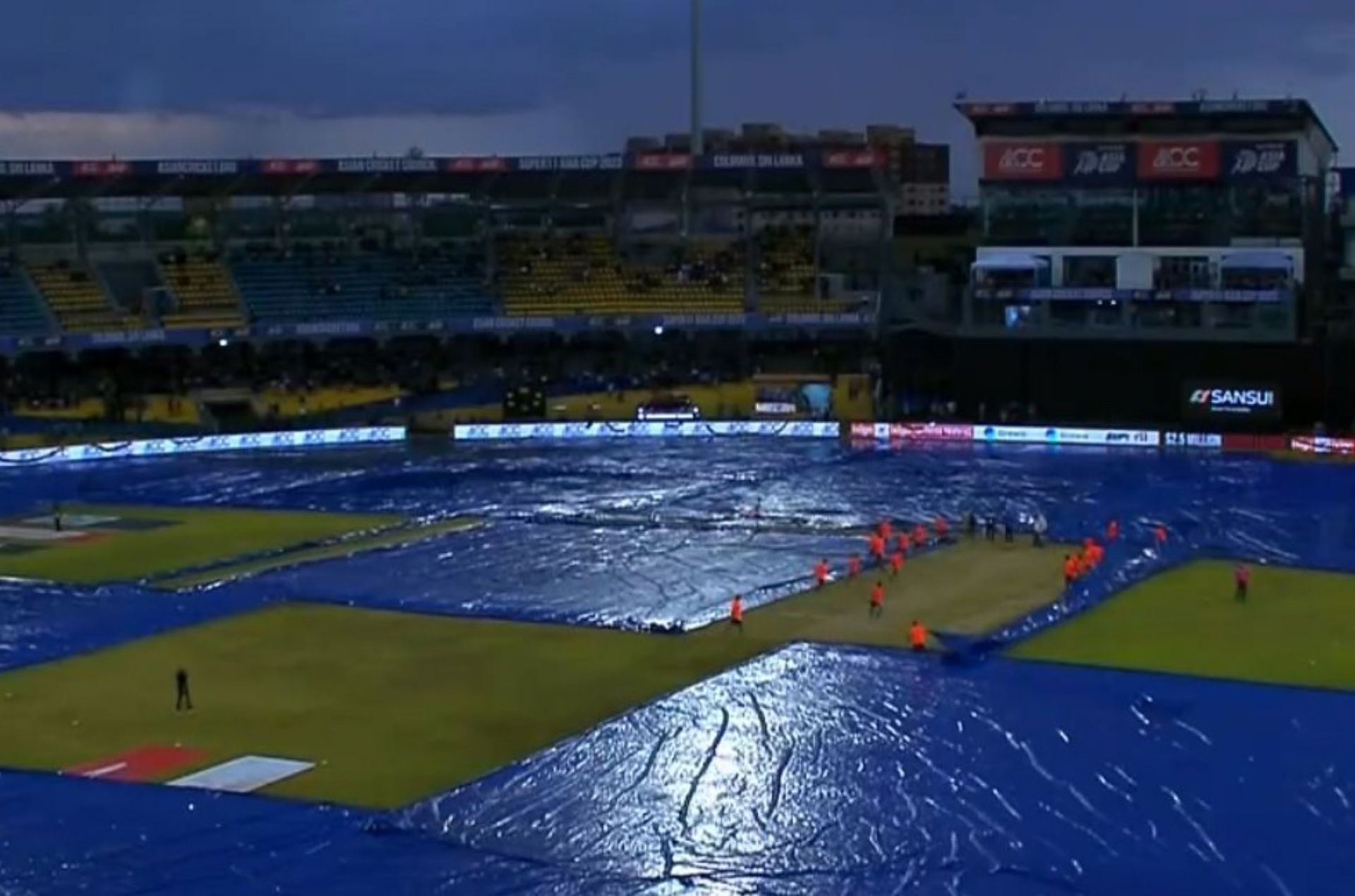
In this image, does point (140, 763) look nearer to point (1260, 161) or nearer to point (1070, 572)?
point (1070, 572)

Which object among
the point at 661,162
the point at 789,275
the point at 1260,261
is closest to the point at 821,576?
the point at 1260,261

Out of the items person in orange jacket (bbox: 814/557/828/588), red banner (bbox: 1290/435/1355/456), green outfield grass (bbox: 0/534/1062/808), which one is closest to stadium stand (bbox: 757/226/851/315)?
red banner (bbox: 1290/435/1355/456)

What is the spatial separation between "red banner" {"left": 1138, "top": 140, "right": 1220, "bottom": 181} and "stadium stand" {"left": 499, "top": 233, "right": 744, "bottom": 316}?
22.2m

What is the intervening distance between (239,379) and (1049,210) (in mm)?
42172

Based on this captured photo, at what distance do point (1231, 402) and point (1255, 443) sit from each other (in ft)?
9.42

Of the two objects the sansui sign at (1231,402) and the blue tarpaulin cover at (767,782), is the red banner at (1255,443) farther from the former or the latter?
the blue tarpaulin cover at (767,782)

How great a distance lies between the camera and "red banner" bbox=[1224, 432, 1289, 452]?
81.8 meters

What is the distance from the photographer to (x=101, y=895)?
84.0 ft

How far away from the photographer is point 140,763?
3222cm

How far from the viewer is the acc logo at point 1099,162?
93500mm

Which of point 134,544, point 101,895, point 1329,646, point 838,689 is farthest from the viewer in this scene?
point 134,544

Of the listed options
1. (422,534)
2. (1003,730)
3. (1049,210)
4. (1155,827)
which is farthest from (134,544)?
(1049,210)

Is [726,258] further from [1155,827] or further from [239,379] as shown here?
[1155,827]

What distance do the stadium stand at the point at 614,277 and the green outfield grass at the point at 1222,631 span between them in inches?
→ 2114
